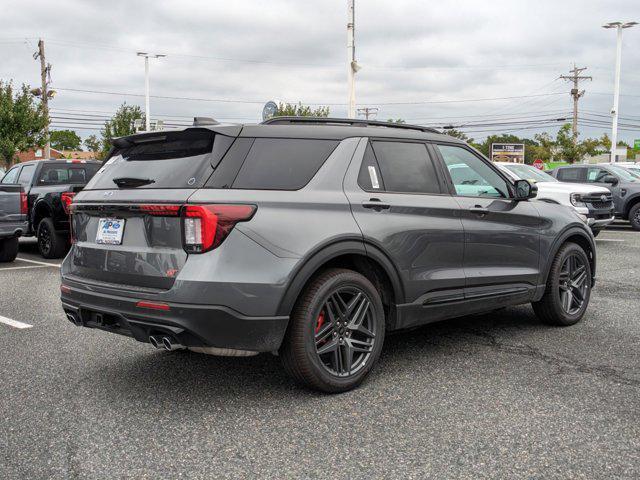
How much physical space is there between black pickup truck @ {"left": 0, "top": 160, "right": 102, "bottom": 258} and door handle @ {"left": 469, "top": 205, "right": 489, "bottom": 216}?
25.9ft

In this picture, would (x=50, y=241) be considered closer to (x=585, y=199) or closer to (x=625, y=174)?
(x=585, y=199)

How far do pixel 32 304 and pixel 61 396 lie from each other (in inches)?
138

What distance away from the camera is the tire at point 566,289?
580 cm

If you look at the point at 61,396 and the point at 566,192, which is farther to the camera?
the point at 566,192

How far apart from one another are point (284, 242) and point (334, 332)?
0.71 m

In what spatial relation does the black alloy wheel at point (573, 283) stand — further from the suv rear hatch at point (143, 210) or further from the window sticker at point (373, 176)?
the suv rear hatch at point (143, 210)

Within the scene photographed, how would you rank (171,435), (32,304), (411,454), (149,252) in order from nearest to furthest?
1. (411,454)
2. (171,435)
3. (149,252)
4. (32,304)

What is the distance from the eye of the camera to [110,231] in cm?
405

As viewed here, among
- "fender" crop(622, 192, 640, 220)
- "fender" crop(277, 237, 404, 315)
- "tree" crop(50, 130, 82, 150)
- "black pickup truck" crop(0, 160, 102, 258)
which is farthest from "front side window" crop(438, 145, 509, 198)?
"tree" crop(50, 130, 82, 150)

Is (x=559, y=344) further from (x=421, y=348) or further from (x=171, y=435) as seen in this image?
(x=171, y=435)

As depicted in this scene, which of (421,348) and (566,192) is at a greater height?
(566,192)

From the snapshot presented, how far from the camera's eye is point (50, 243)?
451 inches

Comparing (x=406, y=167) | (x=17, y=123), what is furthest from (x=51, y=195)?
(x=17, y=123)

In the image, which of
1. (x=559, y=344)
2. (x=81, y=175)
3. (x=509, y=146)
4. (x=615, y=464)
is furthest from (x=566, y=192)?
(x=509, y=146)
